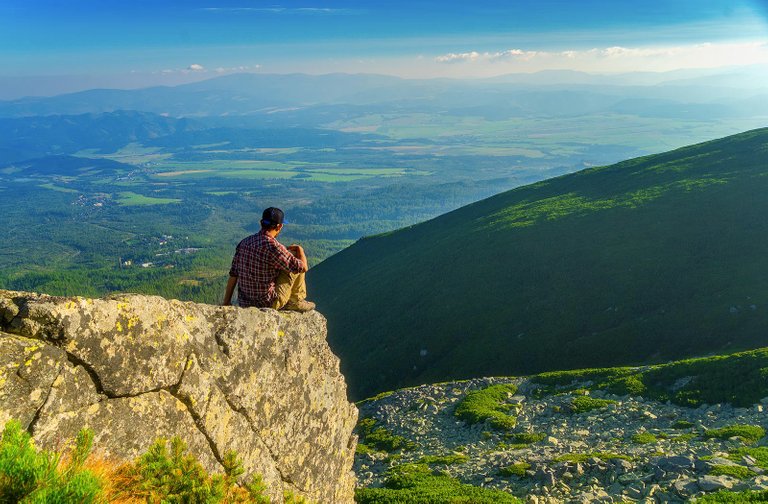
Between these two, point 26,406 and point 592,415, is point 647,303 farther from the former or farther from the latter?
point 26,406

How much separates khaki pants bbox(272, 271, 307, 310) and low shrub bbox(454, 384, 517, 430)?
34.4 meters

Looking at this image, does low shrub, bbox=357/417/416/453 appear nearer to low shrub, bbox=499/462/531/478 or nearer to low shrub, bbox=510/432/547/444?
low shrub, bbox=510/432/547/444

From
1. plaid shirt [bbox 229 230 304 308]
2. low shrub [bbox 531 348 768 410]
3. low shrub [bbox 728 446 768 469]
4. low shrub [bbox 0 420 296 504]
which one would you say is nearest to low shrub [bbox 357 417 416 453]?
low shrub [bbox 531 348 768 410]

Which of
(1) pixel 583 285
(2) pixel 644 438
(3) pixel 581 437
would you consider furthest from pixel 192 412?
(1) pixel 583 285

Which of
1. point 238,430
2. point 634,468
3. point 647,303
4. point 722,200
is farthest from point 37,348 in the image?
point 722,200

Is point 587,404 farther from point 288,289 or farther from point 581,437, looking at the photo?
point 288,289

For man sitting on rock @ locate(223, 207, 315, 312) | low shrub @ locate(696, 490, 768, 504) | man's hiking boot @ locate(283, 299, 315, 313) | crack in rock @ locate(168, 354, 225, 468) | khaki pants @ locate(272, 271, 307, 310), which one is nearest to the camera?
crack in rock @ locate(168, 354, 225, 468)

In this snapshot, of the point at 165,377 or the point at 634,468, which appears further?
the point at 634,468

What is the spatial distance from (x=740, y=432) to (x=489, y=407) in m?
23.3

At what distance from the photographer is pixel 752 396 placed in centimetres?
3894

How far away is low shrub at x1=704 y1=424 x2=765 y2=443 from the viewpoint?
32.0m

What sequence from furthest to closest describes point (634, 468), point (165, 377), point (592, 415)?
point (592, 415) → point (634, 468) → point (165, 377)

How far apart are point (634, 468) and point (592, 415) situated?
19033mm

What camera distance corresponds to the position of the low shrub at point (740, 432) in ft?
105
